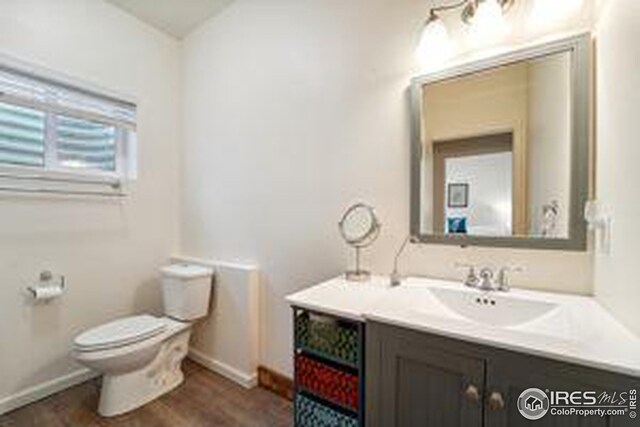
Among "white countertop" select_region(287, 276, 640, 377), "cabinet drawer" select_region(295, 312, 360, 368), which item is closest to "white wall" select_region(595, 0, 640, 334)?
"white countertop" select_region(287, 276, 640, 377)

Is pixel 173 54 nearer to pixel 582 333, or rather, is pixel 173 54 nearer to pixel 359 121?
pixel 359 121

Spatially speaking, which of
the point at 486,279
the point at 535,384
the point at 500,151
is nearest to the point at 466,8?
the point at 500,151

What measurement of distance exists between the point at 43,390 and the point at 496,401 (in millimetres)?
2463

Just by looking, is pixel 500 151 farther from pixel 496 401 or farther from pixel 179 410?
pixel 179 410

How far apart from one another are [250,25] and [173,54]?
89cm

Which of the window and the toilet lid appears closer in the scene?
the toilet lid

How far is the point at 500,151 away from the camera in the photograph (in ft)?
4.25

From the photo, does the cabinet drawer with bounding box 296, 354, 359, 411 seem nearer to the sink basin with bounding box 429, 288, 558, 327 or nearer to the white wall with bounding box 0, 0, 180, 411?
the sink basin with bounding box 429, 288, 558, 327

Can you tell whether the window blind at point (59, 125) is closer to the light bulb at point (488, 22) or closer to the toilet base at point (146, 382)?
the toilet base at point (146, 382)

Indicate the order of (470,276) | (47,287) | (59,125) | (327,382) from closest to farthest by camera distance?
1. (327,382)
2. (470,276)
3. (47,287)
4. (59,125)

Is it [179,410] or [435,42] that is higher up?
[435,42]

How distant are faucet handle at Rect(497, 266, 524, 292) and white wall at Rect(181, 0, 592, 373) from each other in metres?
0.04

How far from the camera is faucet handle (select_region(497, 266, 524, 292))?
4.05 feet

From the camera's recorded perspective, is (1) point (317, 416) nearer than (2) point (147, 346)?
Yes
